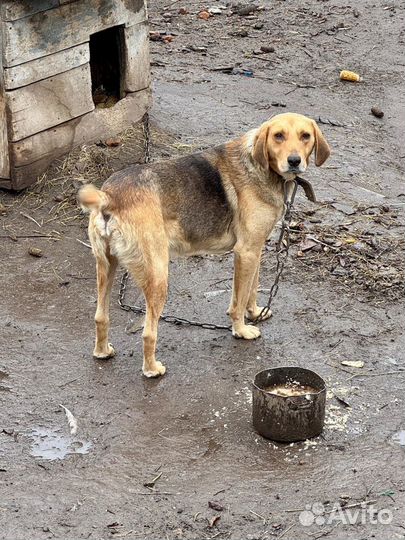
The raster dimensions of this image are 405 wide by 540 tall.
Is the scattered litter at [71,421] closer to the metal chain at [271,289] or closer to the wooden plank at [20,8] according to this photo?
the metal chain at [271,289]

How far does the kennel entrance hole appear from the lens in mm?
9586

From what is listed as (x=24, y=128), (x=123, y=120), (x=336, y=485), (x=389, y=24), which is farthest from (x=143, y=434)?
(x=389, y=24)

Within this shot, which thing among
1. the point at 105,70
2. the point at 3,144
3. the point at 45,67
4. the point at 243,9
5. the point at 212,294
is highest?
the point at 45,67

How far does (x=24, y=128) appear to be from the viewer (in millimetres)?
8367

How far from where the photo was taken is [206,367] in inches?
257

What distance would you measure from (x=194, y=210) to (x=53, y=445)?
1.83 metres

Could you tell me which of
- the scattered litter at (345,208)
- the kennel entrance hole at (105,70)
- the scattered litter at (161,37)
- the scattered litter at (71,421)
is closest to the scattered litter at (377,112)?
the scattered litter at (345,208)

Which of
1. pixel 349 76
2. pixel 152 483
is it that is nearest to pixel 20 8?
pixel 152 483

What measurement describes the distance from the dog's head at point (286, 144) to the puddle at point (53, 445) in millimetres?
2175

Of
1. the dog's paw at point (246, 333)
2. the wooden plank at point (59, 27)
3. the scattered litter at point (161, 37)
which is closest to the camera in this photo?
the dog's paw at point (246, 333)

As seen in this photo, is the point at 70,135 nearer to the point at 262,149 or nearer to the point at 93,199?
the point at 262,149

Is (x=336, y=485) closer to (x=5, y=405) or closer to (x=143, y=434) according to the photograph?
(x=143, y=434)

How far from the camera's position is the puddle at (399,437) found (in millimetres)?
5672

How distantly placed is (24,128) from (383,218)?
3.26 meters
